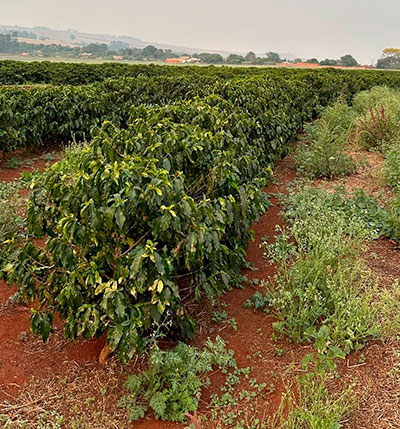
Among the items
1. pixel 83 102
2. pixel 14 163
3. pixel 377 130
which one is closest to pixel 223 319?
pixel 14 163

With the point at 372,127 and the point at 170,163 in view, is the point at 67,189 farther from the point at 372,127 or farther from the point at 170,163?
the point at 372,127

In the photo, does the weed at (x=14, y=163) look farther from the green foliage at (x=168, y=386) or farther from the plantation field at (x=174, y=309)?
the green foliage at (x=168, y=386)

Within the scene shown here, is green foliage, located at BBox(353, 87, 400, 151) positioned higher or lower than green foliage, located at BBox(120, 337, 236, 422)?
higher

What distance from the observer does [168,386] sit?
8.78 ft

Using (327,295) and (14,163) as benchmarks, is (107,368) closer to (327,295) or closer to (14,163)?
(327,295)

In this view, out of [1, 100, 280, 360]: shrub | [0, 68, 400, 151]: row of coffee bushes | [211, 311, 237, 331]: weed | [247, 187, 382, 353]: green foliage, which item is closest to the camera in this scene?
[1, 100, 280, 360]: shrub

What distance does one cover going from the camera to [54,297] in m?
2.89

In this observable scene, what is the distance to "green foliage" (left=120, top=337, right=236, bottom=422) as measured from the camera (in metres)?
2.56

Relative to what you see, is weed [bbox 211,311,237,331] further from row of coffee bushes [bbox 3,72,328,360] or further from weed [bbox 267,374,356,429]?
weed [bbox 267,374,356,429]

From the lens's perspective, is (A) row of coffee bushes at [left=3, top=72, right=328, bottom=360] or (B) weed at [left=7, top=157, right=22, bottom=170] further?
(B) weed at [left=7, top=157, right=22, bottom=170]

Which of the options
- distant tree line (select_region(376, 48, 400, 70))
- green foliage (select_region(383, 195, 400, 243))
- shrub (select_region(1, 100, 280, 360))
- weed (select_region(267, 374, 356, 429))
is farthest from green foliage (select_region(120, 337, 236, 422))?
distant tree line (select_region(376, 48, 400, 70))

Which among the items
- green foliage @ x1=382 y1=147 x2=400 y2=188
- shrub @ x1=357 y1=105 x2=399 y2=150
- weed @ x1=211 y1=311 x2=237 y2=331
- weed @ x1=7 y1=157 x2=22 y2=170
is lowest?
weed @ x1=7 y1=157 x2=22 y2=170

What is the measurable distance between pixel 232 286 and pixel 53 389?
1.81 metres

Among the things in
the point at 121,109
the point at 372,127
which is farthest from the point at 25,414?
the point at 372,127
